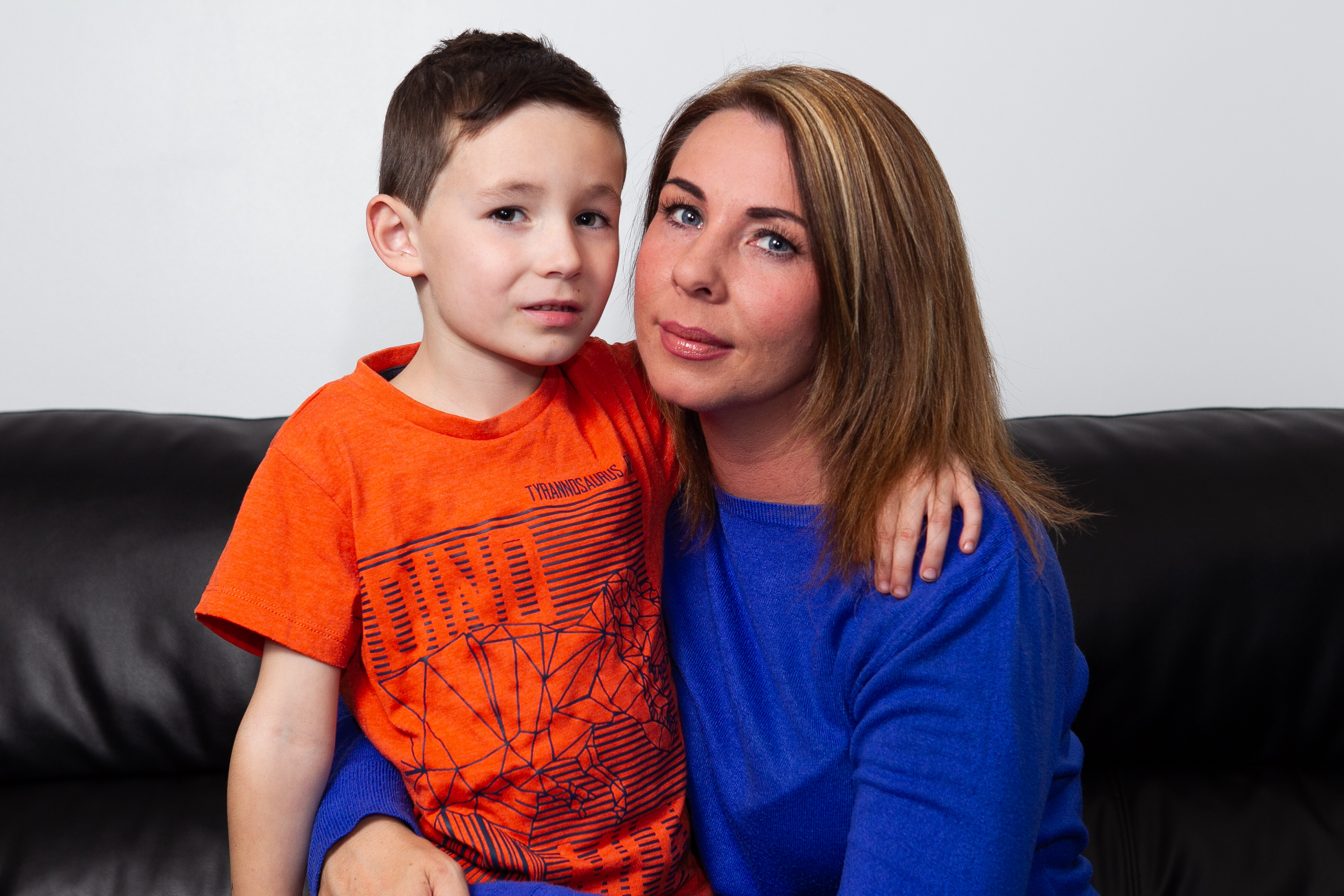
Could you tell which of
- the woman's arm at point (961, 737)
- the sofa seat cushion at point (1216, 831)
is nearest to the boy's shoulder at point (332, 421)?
the woman's arm at point (961, 737)

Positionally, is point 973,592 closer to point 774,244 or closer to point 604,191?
point 774,244

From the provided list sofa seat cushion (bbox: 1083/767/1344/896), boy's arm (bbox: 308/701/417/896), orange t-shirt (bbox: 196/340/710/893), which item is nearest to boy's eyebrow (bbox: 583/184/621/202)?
orange t-shirt (bbox: 196/340/710/893)

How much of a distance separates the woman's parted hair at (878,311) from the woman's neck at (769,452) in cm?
3

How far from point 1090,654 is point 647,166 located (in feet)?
A: 3.99

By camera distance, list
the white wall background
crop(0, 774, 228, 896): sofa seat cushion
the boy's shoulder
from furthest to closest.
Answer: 1. the white wall background
2. crop(0, 774, 228, 896): sofa seat cushion
3. the boy's shoulder

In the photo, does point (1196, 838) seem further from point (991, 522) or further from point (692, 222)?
point (692, 222)

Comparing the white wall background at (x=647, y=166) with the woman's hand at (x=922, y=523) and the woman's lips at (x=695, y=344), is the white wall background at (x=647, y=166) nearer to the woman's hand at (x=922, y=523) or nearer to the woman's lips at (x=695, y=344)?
the woman's lips at (x=695, y=344)

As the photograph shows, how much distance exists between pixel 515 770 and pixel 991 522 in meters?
0.59

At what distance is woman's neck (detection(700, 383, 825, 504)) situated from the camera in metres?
1.26

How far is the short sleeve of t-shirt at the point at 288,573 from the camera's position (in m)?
1.07

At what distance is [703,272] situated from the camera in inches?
44.7

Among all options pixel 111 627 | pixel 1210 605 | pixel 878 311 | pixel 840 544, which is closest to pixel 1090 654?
pixel 1210 605

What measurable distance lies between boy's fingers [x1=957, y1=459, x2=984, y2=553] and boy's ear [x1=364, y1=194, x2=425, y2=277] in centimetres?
68

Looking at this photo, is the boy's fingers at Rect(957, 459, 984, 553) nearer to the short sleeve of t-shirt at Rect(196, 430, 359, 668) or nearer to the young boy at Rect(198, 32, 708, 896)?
the young boy at Rect(198, 32, 708, 896)
